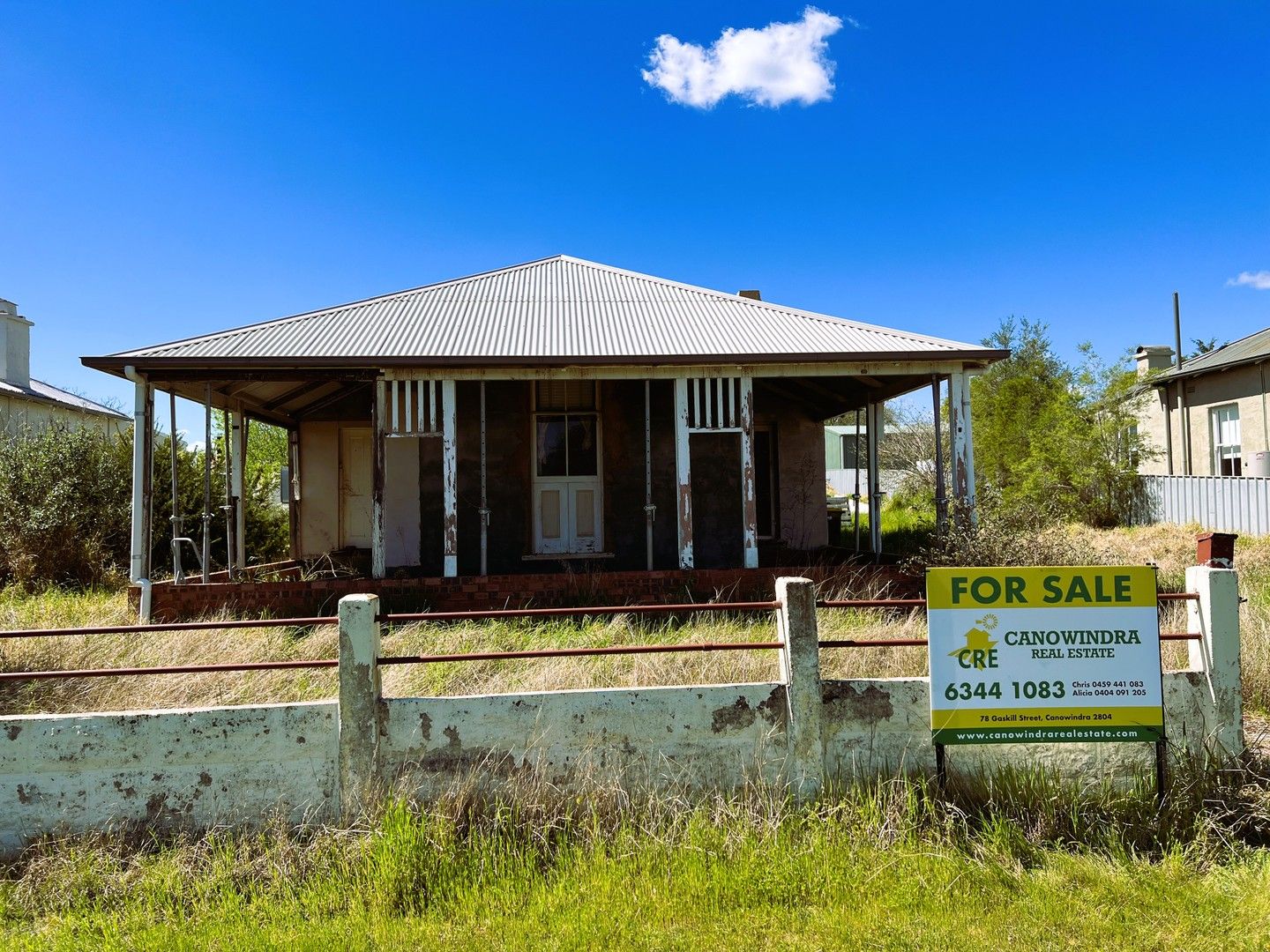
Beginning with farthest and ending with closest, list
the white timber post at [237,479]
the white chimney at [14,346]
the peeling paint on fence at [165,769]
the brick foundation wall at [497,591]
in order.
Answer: the white chimney at [14,346] → the white timber post at [237,479] → the brick foundation wall at [497,591] → the peeling paint on fence at [165,769]

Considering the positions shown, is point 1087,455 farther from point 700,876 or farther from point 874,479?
point 700,876

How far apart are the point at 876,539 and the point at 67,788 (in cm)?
985

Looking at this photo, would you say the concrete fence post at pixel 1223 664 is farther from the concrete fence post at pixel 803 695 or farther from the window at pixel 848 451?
the window at pixel 848 451

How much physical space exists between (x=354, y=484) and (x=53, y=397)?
12.9 m

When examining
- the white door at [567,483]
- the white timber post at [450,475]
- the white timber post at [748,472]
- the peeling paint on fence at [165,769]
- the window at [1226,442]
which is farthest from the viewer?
the window at [1226,442]

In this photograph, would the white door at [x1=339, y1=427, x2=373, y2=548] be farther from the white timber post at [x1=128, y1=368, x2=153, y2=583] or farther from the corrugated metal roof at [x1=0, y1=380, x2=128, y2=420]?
the corrugated metal roof at [x1=0, y1=380, x2=128, y2=420]

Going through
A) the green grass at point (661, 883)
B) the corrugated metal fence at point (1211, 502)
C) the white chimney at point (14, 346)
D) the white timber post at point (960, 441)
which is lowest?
the green grass at point (661, 883)

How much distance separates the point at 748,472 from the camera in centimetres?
920

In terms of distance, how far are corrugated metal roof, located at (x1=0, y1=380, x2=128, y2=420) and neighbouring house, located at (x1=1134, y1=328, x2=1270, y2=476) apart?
26758 mm

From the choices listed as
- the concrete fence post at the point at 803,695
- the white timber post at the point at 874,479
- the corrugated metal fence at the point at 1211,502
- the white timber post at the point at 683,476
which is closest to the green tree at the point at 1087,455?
the corrugated metal fence at the point at 1211,502

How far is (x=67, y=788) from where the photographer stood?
153 inches

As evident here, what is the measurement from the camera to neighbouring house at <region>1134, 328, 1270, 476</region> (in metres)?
16.6

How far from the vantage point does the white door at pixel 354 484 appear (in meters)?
12.8

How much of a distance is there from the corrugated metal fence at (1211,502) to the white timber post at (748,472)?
11.3 meters
